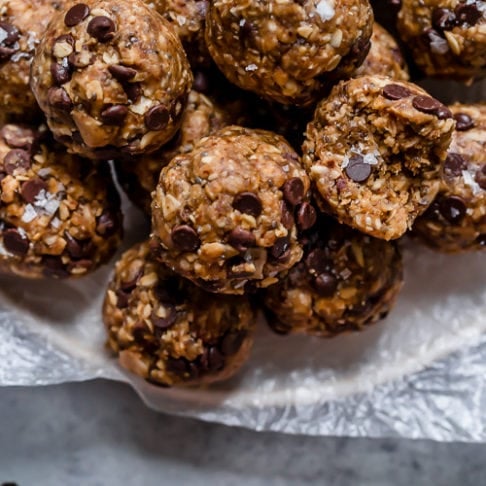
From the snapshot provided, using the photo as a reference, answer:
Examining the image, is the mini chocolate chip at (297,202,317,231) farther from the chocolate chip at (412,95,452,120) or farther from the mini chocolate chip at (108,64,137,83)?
the mini chocolate chip at (108,64,137,83)

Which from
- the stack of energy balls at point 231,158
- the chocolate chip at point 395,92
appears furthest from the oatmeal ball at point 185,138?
the chocolate chip at point 395,92

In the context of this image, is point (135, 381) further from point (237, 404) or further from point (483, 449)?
point (483, 449)

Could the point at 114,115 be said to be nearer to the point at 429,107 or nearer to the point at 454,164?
the point at 429,107

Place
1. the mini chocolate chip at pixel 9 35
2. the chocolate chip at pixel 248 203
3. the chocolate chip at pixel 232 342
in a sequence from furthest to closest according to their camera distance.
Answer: the chocolate chip at pixel 232 342, the mini chocolate chip at pixel 9 35, the chocolate chip at pixel 248 203

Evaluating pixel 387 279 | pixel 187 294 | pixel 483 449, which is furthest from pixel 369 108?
pixel 483 449

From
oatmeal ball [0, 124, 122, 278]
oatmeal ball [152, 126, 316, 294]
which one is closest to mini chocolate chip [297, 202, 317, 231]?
oatmeal ball [152, 126, 316, 294]

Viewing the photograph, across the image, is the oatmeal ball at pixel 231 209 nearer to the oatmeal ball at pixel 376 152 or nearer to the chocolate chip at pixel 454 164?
the oatmeal ball at pixel 376 152
